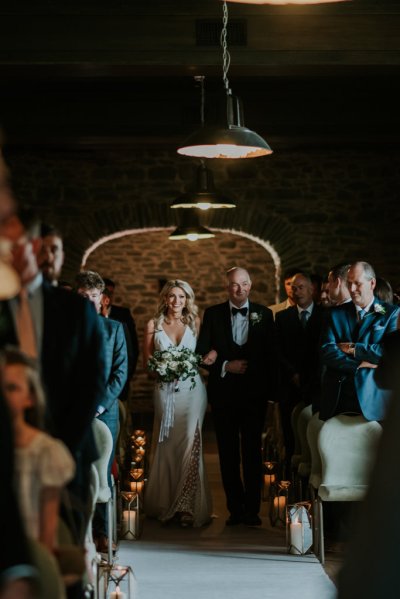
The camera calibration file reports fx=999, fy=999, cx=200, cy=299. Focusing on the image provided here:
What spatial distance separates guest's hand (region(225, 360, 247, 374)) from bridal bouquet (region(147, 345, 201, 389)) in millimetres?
213

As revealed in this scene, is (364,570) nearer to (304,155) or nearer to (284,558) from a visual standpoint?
(284,558)

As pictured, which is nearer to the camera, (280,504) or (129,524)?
(129,524)

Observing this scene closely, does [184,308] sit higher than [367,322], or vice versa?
[184,308]

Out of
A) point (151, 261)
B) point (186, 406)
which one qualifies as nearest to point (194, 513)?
point (186, 406)

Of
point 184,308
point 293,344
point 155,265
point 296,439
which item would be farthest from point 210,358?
point 155,265

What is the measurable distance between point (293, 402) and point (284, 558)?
2208mm

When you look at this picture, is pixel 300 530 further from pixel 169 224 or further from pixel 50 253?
pixel 169 224

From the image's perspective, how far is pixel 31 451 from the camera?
1.05 m

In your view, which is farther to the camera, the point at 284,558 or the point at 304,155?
the point at 304,155

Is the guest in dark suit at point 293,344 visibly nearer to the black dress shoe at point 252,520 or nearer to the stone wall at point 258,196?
the black dress shoe at point 252,520

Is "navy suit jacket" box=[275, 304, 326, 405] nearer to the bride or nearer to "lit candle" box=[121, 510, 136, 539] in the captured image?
the bride

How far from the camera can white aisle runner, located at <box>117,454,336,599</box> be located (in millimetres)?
5340

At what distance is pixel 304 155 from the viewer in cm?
1267

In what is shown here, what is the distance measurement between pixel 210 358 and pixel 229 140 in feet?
6.81
